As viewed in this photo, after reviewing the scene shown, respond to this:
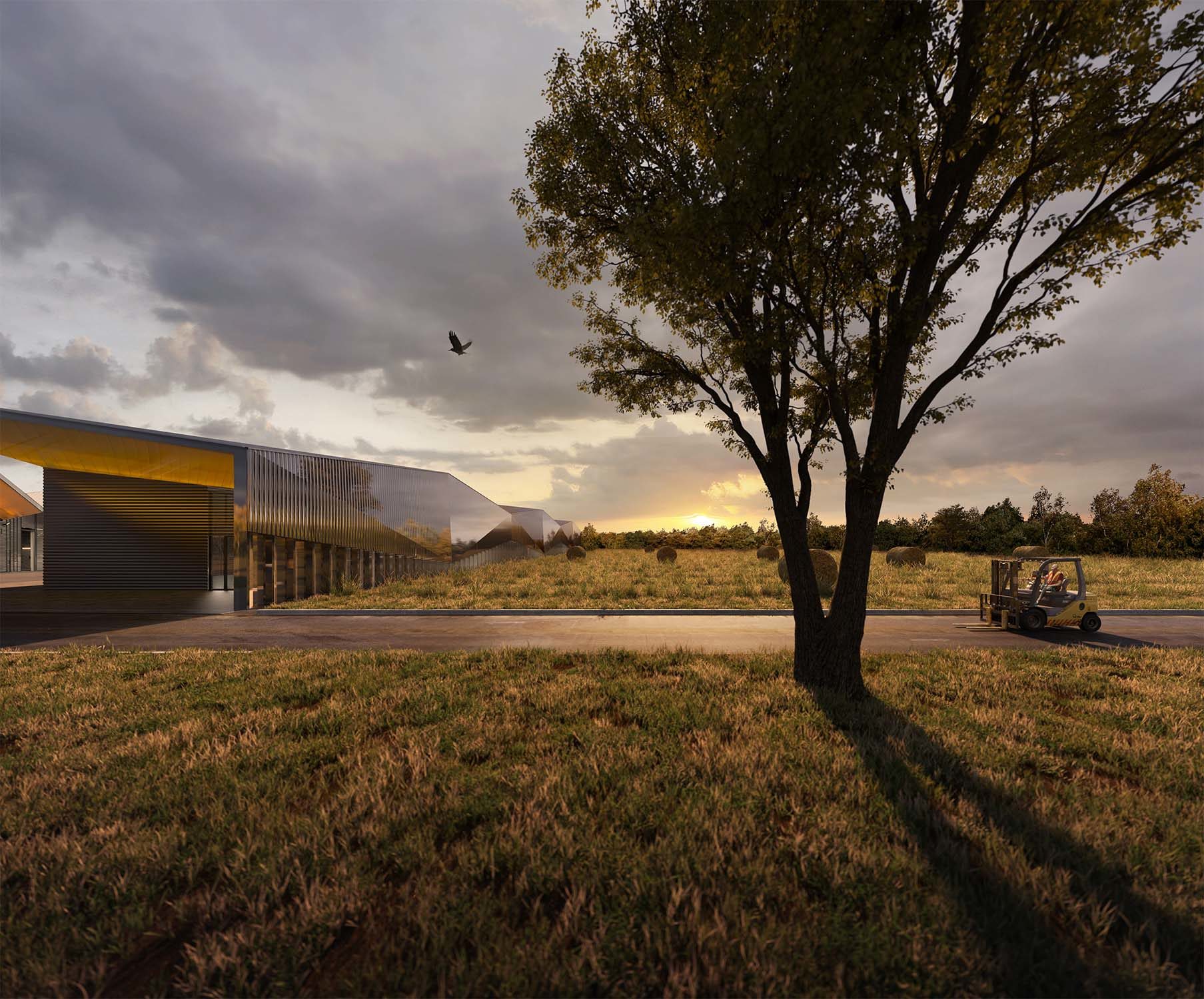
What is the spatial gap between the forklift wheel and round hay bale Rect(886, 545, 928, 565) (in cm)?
1721

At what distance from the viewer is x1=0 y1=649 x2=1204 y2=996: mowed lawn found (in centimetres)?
255

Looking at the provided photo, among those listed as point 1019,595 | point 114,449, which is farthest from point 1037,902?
point 114,449

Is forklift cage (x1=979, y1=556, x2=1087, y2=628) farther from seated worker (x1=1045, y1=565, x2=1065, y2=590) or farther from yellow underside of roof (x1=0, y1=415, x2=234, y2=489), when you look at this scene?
yellow underside of roof (x1=0, y1=415, x2=234, y2=489)

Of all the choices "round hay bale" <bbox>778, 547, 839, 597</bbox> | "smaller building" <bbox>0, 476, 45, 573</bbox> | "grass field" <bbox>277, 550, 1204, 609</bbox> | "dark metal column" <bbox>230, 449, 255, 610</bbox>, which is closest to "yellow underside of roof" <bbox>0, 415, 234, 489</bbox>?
"dark metal column" <bbox>230, 449, 255, 610</bbox>

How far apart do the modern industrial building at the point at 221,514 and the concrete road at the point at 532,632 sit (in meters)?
4.01

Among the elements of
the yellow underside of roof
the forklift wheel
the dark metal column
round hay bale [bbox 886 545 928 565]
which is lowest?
the forklift wheel

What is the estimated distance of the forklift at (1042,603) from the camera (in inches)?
444

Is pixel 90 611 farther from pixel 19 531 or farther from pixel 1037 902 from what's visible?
pixel 19 531

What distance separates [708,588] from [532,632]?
8.80 m

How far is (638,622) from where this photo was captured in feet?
43.0

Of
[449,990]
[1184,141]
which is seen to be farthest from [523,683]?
[1184,141]

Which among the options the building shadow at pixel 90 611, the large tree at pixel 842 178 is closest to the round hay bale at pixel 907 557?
the large tree at pixel 842 178

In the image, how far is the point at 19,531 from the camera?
3447 cm

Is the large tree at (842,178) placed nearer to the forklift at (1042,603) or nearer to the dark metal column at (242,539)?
the forklift at (1042,603)
